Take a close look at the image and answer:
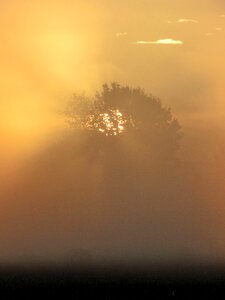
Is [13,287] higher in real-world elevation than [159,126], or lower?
lower

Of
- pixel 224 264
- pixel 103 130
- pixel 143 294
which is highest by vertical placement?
pixel 103 130

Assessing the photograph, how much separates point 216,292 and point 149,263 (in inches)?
2859

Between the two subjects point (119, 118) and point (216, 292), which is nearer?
point (216, 292)

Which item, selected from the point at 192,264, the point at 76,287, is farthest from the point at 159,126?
the point at 76,287

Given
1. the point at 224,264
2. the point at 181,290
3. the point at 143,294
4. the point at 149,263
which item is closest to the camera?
the point at 143,294

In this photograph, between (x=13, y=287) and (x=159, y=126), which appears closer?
(x=13, y=287)

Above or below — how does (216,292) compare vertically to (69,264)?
below

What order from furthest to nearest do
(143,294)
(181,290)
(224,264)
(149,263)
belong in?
(149,263), (224,264), (181,290), (143,294)

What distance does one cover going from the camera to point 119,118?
110 meters

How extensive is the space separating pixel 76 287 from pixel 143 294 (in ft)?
27.8

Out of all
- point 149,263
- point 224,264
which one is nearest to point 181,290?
point 224,264

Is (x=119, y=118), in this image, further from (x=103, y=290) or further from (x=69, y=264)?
(x=103, y=290)

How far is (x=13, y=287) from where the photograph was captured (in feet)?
198

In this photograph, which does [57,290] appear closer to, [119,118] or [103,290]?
[103,290]
